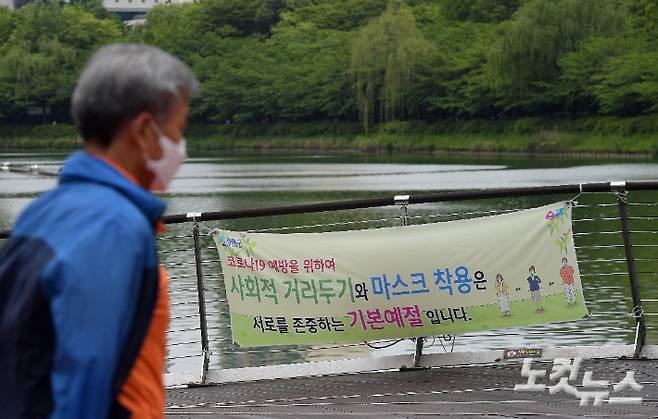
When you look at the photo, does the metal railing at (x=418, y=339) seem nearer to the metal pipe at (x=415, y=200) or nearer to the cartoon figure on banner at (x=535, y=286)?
the metal pipe at (x=415, y=200)

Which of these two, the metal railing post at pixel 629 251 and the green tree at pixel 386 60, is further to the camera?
the green tree at pixel 386 60

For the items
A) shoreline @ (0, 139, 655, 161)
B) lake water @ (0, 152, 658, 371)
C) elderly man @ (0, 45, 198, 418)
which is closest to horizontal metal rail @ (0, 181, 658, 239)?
lake water @ (0, 152, 658, 371)

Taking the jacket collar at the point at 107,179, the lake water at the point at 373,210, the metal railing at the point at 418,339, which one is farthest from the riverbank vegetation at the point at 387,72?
the jacket collar at the point at 107,179

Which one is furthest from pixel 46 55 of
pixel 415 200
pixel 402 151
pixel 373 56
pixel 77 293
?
pixel 77 293

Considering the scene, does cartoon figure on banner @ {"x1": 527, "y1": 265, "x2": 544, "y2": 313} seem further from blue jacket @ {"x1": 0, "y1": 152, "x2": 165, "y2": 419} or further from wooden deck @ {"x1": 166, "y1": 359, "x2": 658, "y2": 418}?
blue jacket @ {"x1": 0, "y1": 152, "x2": 165, "y2": 419}

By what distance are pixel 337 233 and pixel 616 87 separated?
6480 cm

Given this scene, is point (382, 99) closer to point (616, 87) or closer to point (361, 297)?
point (616, 87)

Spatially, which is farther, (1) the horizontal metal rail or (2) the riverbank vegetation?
(2) the riverbank vegetation

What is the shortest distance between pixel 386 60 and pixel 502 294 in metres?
73.5

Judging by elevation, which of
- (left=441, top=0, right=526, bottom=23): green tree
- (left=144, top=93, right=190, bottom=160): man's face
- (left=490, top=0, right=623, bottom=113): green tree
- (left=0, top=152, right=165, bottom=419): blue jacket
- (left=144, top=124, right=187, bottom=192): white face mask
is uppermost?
(left=144, top=93, right=190, bottom=160): man's face

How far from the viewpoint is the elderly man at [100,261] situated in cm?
226

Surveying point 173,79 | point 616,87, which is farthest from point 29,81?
point 173,79

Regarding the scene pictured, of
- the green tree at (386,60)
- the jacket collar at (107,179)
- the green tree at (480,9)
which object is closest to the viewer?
the jacket collar at (107,179)

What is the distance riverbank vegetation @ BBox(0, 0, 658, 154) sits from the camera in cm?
7112
